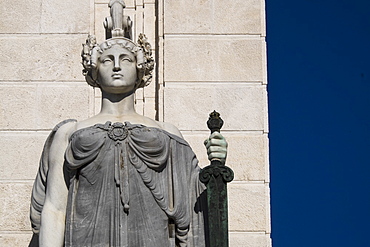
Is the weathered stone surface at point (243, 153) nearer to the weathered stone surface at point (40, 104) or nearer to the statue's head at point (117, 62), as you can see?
the weathered stone surface at point (40, 104)

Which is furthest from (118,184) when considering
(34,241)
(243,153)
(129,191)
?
(243,153)

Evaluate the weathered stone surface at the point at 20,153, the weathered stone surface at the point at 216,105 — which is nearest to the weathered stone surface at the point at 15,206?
the weathered stone surface at the point at 20,153

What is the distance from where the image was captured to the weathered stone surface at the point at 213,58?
13.4 meters

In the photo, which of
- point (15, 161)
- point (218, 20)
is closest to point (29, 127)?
point (15, 161)

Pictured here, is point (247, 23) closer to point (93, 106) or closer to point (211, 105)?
point (211, 105)

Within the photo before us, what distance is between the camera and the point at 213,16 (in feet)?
44.8

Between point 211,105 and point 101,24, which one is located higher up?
point 101,24

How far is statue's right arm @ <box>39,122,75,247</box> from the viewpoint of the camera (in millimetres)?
11062

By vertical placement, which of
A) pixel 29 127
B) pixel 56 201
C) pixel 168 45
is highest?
pixel 168 45

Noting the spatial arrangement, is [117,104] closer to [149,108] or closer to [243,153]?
[149,108]

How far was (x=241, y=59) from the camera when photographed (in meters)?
13.5

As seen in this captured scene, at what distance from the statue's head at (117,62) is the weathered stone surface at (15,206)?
1890 millimetres

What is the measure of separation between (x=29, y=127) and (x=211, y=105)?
1.93 m

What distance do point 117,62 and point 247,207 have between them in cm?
242
